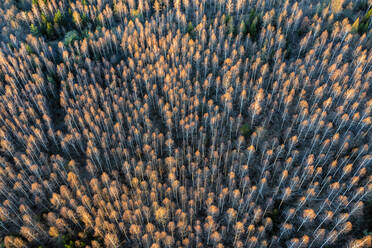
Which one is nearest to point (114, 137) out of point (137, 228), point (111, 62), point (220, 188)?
point (137, 228)

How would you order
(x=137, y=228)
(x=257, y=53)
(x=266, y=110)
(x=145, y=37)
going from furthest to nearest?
(x=145, y=37), (x=257, y=53), (x=266, y=110), (x=137, y=228)

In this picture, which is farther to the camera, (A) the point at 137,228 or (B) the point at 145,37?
(B) the point at 145,37

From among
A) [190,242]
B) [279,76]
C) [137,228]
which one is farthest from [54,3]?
[190,242]

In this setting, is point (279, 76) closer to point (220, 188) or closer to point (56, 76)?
point (220, 188)

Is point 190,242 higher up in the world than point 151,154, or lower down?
lower down

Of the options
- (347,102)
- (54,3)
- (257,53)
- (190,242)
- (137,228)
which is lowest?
(190,242)

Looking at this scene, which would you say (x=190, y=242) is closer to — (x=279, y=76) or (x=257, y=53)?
(x=279, y=76)

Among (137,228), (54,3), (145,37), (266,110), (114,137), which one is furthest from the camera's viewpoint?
(54,3)
